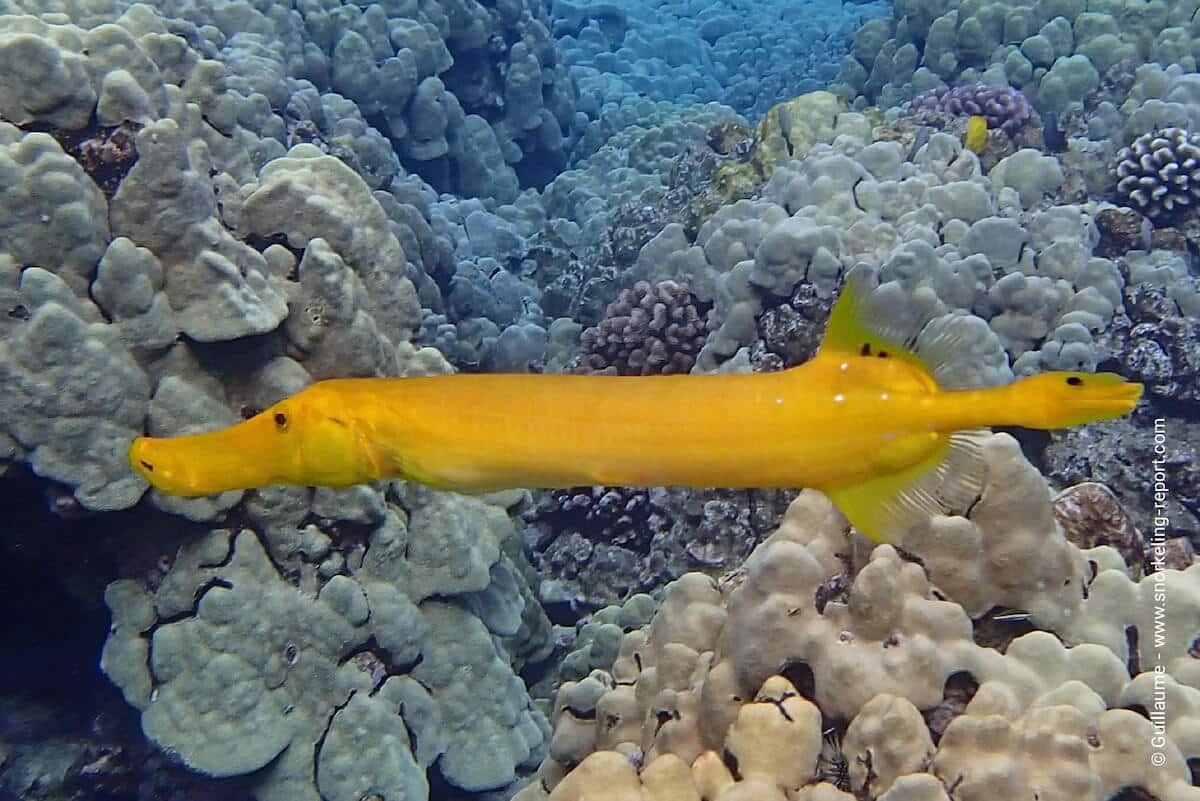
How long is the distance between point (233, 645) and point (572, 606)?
100 inches

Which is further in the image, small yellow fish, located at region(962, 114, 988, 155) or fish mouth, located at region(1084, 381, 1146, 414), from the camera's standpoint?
small yellow fish, located at region(962, 114, 988, 155)

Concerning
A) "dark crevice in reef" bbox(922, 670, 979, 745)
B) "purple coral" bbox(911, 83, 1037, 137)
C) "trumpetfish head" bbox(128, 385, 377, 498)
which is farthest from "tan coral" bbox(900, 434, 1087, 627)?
"purple coral" bbox(911, 83, 1037, 137)

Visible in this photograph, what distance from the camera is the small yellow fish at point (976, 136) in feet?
25.7

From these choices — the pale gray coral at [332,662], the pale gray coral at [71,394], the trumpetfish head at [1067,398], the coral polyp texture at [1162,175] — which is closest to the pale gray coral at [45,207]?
the pale gray coral at [71,394]

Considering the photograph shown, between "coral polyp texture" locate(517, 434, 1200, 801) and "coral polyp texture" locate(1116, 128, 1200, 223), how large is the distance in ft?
15.8

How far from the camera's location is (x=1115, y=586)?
10.8 feet

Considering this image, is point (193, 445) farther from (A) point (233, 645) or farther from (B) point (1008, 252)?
(B) point (1008, 252)

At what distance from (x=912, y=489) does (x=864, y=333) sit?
391mm

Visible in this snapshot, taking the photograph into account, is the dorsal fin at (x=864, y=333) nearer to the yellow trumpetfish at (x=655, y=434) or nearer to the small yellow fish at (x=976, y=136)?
the yellow trumpetfish at (x=655, y=434)

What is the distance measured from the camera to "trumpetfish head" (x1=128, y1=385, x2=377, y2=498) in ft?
6.82

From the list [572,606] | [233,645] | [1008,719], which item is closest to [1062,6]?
[572,606]

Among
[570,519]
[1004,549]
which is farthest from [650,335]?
[1004,549]

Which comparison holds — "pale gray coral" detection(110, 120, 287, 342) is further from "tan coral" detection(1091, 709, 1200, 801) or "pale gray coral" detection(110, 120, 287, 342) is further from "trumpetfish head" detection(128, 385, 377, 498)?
"tan coral" detection(1091, 709, 1200, 801)

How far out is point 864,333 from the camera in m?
2.05
